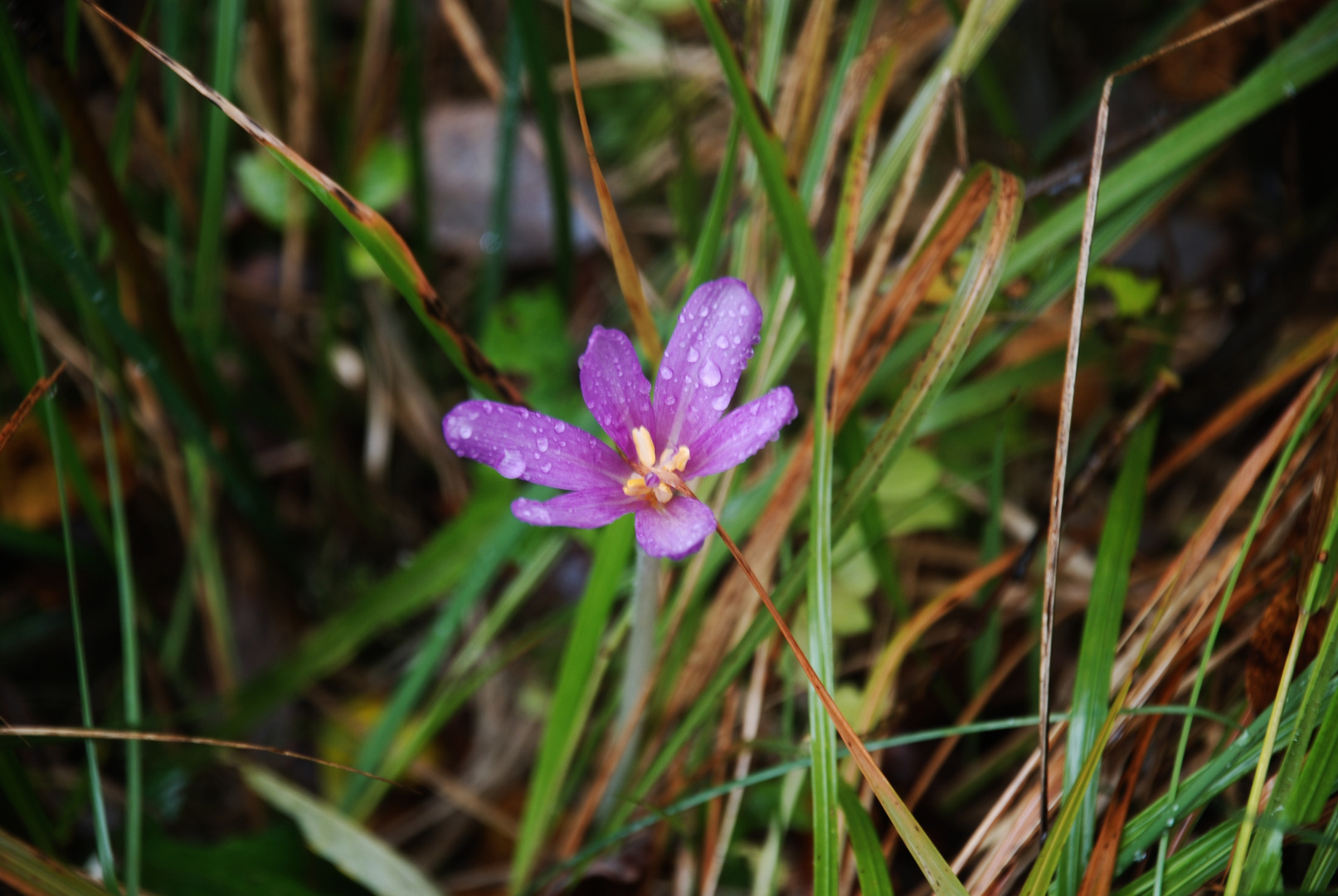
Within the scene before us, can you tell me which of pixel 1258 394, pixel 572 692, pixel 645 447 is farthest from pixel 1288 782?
pixel 572 692

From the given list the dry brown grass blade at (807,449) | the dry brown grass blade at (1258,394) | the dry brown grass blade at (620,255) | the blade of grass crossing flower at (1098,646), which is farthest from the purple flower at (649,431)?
the dry brown grass blade at (1258,394)

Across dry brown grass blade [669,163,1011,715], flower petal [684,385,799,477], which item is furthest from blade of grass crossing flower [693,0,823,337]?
flower petal [684,385,799,477]

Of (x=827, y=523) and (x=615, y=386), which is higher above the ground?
(x=615, y=386)

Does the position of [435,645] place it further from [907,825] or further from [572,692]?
[907,825]

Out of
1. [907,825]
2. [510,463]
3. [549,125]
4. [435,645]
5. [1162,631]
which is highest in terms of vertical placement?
[549,125]

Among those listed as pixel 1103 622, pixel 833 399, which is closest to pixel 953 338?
pixel 833 399

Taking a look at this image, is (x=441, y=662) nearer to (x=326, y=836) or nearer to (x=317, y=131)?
(x=326, y=836)

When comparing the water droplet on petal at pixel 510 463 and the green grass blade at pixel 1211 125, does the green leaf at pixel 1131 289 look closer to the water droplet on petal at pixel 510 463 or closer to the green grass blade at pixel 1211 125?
the green grass blade at pixel 1211 125
